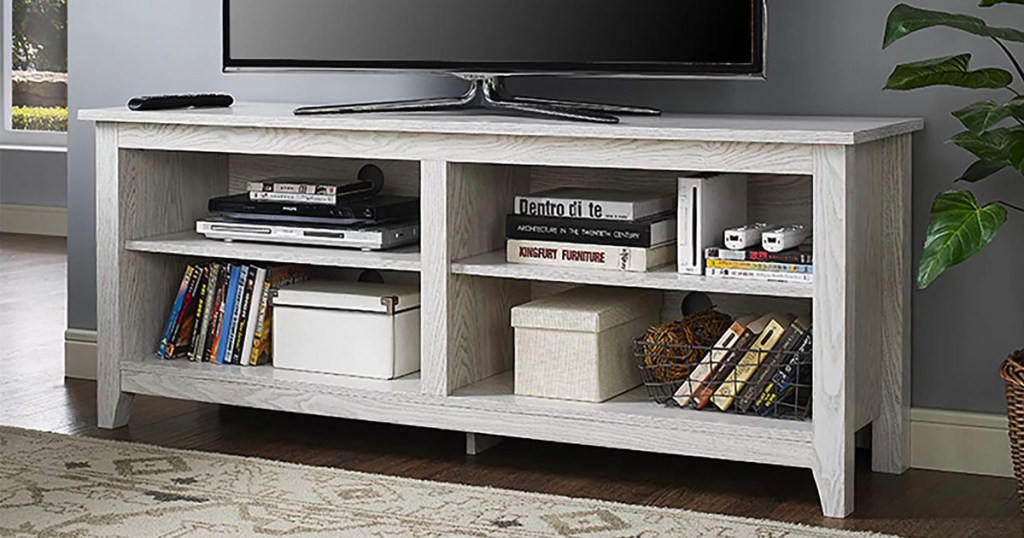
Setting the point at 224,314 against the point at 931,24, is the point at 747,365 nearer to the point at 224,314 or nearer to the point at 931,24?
the point at 931,24

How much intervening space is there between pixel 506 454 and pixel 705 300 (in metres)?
0.50

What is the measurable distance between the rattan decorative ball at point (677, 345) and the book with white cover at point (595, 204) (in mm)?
220

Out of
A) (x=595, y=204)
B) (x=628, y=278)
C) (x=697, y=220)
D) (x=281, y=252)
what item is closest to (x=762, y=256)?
(x=697, y=220)

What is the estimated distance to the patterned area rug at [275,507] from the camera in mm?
2424

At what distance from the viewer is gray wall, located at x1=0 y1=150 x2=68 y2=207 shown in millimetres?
6551

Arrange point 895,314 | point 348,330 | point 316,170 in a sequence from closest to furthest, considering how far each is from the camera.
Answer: point 895,314 → point 348,330 → point 316,170

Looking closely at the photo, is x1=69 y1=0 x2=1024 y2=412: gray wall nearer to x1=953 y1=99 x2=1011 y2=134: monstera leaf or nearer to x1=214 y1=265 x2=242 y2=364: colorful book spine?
x1=953 y1=99 x2=1011 y2=134: monstera leaf

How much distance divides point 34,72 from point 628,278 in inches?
189

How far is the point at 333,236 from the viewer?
3.03m

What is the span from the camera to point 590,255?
2.79m

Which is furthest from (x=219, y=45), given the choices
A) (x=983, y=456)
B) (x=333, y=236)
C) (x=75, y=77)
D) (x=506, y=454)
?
(x=983, y=456)

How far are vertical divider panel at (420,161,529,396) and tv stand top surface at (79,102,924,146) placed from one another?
0.11 metres

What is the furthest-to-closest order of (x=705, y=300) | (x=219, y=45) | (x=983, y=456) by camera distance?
(x=219, y=45) → (x=705, y=300) → (x=983, y=456)

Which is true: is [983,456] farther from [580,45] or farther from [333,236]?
[333,236]
